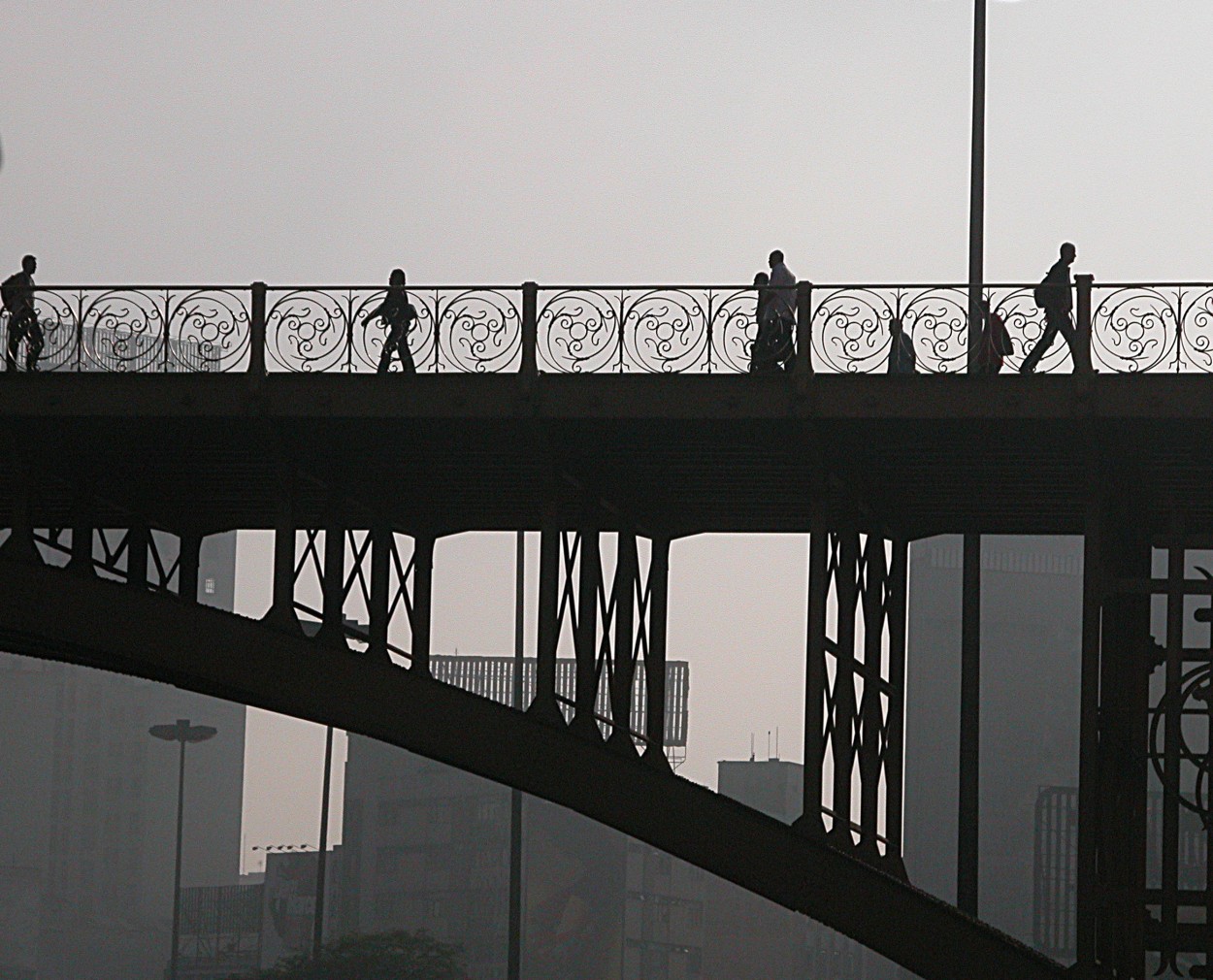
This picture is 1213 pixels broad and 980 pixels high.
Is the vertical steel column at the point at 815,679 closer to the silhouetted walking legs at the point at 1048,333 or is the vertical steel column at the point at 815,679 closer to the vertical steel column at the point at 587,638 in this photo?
the vertical steel column at the point at 587,638

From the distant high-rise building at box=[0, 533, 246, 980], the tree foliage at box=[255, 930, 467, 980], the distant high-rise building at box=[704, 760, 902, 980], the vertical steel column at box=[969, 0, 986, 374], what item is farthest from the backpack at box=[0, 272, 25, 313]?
the distant high-rise building at box=[0, 533, 246, 980]

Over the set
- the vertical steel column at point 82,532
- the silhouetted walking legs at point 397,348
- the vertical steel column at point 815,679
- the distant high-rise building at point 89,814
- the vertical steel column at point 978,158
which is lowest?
the distant high-rise building at point 89,814

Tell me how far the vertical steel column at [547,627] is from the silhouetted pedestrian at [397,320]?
7.28 ft

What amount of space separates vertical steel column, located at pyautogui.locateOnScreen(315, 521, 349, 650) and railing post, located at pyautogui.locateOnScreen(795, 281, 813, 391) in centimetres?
539

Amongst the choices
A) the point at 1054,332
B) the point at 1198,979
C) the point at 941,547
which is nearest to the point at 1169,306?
the point at 1054,332

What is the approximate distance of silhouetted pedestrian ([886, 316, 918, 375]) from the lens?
857 inches

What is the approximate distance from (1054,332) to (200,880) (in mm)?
153732

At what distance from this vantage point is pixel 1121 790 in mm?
22031

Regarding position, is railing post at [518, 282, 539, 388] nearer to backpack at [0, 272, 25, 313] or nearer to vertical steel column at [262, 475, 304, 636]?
vertical steel column at [262, 475, 304, 636]

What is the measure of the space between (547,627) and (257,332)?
412 centimetres

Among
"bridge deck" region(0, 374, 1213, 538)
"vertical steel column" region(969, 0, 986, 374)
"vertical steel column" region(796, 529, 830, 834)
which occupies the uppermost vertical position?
"vertical steel column" region(969, 0, 986, 374)

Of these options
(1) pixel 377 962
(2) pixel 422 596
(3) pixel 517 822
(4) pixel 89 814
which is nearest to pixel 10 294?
(2) pixel 422 596

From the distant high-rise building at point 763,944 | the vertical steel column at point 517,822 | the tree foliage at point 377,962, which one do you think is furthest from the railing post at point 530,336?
the distant high-rise building at point 763,944

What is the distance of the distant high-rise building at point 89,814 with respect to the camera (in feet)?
461
